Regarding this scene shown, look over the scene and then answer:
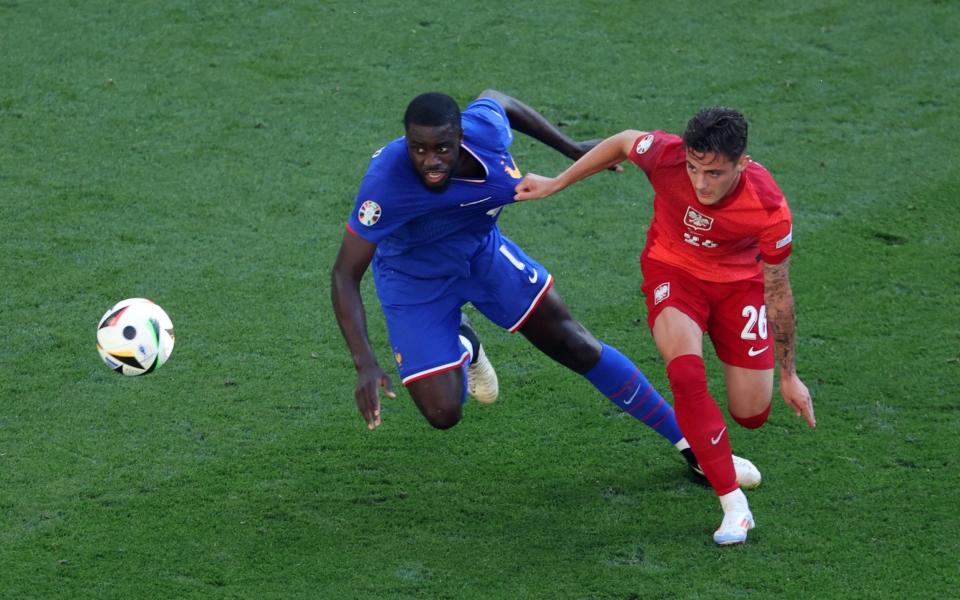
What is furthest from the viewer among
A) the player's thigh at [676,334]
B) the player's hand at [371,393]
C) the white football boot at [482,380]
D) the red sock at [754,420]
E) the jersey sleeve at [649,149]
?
the white football boot at [482,380]

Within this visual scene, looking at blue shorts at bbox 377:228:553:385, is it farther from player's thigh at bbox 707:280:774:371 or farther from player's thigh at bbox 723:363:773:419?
player's thigh at bbox 723:363:773:419

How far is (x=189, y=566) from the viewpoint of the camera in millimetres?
5191

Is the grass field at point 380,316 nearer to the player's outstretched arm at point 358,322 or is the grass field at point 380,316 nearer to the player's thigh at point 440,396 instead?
the player's thigh at point 440,396

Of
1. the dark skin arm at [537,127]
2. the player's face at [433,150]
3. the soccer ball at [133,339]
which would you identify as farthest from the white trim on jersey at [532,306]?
the soccer ball at [133,339]

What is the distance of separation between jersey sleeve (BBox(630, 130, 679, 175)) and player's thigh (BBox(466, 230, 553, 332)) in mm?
822

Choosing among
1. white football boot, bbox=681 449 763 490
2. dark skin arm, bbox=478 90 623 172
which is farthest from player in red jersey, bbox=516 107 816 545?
dark skin arm, bbox=478 90 623 172

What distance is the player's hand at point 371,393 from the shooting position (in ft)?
16.1

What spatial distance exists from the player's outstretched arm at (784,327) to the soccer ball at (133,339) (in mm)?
2759

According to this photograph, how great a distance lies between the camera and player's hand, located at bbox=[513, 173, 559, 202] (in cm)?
552

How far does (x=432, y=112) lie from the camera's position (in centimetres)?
528

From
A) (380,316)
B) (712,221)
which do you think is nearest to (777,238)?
(712,221)

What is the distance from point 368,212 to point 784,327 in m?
1.84

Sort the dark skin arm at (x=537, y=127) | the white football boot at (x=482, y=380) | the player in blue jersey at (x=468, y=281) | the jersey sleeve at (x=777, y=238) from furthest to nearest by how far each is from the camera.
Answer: the white football boot at (x=482, y=380) → the dark skin arm at (x=537, y=127) → the player in blue jersey at (x=468, y=281) → the jersey sleeve at (x=777, y=238)

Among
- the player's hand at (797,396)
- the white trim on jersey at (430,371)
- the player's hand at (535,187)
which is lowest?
the player's hand at (797,396)
